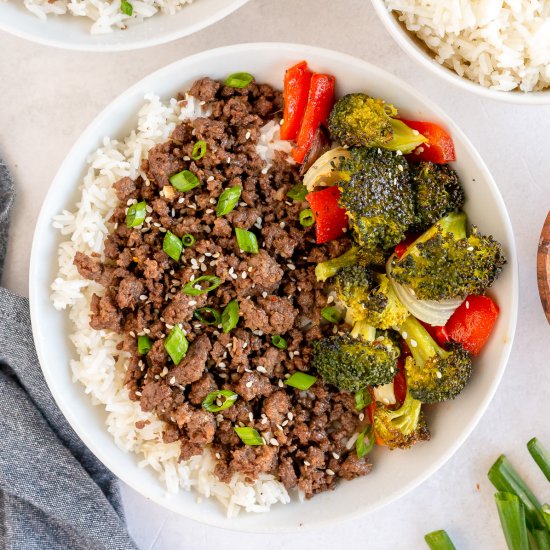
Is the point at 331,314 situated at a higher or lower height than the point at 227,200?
lower

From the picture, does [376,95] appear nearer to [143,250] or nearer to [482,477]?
[143,250]

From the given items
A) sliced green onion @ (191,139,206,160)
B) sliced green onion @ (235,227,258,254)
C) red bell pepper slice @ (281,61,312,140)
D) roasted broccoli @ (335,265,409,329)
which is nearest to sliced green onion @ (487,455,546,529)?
roasted broccoli @ (335,265,409,329)

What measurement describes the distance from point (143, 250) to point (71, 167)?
0.42m

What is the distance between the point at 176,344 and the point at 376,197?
34.4 inches

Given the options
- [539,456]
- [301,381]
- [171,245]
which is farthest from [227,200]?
[539,456]

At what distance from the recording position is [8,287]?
3.17 meters

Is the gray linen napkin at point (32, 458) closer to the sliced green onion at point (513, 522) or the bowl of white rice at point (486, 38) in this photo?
the sliced green onion at point (513, 522)

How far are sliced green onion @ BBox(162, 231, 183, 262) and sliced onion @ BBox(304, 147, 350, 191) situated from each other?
0.51 metres

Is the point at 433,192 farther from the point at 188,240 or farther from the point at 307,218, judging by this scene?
Result: the point at 188,240

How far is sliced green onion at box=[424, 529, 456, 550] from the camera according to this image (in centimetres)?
308

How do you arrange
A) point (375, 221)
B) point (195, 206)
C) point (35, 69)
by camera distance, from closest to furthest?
point (375, 221) < point (195, 206) < point (35, 69)

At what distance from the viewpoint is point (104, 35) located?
270 cm

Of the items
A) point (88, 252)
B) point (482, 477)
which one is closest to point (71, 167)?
point (88, 252)

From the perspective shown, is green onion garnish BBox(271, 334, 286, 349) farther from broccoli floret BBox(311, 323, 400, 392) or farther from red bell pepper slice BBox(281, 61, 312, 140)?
red bell pepper slice BBox(281, 61, 312, 140)
